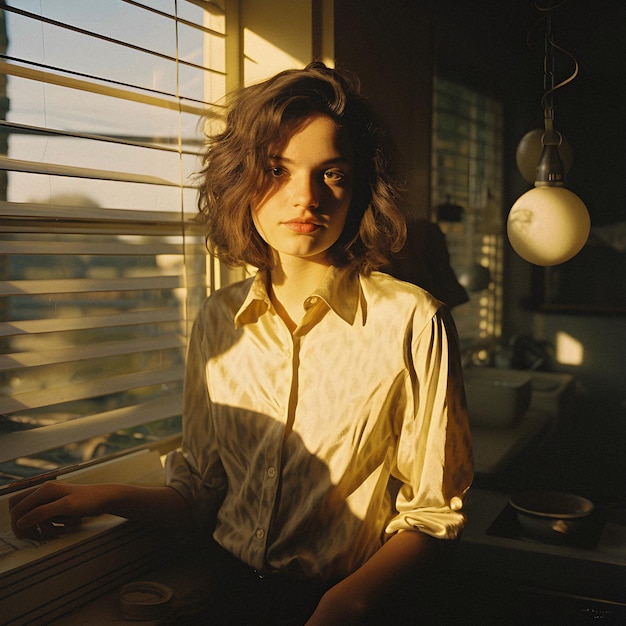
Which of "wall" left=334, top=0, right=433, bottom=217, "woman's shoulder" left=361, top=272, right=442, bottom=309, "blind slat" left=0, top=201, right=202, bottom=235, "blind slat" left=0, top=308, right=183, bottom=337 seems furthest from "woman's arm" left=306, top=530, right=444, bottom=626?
"wall" left=334, top=0, right=433, bottom=217

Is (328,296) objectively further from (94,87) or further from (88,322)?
(94,87)

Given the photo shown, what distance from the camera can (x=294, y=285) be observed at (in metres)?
1.34

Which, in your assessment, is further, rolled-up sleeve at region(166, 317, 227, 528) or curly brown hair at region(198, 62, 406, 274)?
rolled-up sleeve at region(166, 317, 227, 528)

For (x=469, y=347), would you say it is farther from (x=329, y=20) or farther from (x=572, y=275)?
(x=329, y=20)

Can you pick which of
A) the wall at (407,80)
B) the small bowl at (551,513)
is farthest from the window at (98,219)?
the small bowl at (551,513)

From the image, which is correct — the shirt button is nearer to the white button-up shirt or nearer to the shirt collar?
the white button-up shirt

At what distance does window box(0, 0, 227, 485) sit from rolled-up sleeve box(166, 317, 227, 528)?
166 millimetres

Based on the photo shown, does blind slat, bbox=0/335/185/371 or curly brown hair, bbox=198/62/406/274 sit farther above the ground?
curly brown hair, bbox=198/62/406/274

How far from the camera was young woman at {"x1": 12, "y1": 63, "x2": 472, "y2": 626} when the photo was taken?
119cm

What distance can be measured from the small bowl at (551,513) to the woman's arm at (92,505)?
2.54 ft

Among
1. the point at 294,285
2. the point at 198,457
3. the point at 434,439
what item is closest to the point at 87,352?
the point at 198,457

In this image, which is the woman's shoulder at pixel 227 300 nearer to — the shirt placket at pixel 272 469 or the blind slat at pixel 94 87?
the shirt placket at pixel 272 469

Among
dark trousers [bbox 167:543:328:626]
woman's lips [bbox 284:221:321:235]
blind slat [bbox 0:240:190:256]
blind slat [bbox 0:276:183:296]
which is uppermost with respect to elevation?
woman's lips [bbox 284:221:321:235]

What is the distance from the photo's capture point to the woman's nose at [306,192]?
1.19 meters
